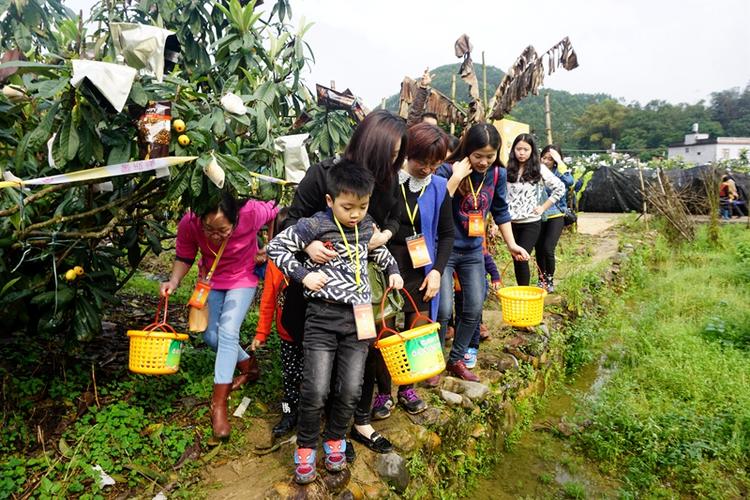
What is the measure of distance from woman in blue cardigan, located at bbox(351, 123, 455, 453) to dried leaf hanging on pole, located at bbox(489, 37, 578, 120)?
13.2ft

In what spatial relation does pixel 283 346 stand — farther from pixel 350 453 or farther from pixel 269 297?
pixel 350 453

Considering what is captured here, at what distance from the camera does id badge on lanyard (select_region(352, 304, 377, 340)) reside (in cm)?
192

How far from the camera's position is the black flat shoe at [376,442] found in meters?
2.30

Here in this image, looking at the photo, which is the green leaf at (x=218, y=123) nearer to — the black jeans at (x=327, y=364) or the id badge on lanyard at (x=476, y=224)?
the black jeans at (x=327, y=364)

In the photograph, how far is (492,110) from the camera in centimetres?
613

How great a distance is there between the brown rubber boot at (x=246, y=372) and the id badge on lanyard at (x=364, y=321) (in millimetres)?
1287

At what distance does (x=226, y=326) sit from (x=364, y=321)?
886 millimetres

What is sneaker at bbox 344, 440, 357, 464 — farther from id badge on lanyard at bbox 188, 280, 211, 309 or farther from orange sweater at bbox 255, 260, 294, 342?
id badge on lanyard at bbox 188, 280, 211, 309

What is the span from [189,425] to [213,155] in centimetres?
146

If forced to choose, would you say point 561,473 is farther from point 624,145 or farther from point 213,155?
point 624,145

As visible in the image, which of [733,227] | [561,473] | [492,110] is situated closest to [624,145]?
[733,227]

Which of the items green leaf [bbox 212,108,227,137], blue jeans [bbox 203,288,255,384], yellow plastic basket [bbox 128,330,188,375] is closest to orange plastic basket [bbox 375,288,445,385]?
blue jeans [bbox 203,288,255,384]

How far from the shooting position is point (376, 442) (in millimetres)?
2309

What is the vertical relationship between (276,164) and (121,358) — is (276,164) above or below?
above
